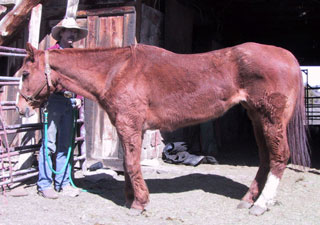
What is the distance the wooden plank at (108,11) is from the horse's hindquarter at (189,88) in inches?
85.5

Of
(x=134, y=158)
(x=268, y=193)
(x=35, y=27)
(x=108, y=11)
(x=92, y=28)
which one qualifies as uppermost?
(x=108, y=11)

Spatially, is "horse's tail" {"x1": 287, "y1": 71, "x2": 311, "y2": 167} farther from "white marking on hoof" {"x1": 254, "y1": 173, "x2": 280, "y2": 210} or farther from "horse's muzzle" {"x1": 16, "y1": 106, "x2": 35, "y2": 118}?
"horse's muzzle" {"x1": 16, "y1": 106, "x2": 35, "y2": 118}

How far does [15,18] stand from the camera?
243 inches

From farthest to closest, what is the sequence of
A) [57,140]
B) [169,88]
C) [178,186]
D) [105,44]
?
[105,44] < [178,186] < [57,140] < [169,88]

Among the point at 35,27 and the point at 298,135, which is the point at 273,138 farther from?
the point at 35,27

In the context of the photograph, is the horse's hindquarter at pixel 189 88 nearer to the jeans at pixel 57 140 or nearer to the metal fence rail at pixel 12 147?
the jeans at pixel 57 140

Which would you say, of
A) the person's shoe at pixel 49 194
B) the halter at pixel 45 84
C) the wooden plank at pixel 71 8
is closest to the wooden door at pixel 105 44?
the wooden plank at pixel 71 8

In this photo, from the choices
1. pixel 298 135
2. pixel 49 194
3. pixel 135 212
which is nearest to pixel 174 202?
pixel 135 212

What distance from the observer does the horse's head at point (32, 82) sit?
4.18 meters

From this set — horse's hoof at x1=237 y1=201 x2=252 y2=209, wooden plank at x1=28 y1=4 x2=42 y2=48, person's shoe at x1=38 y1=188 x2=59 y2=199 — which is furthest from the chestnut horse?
wooden plank at x1=28 y1=4 x2=42 y2=48

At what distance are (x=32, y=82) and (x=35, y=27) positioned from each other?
205 centimetres

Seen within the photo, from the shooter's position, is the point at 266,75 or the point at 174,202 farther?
the point at 174,202

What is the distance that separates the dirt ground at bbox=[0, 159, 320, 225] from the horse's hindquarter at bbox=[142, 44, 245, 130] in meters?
1.16

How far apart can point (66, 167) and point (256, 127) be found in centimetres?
290
